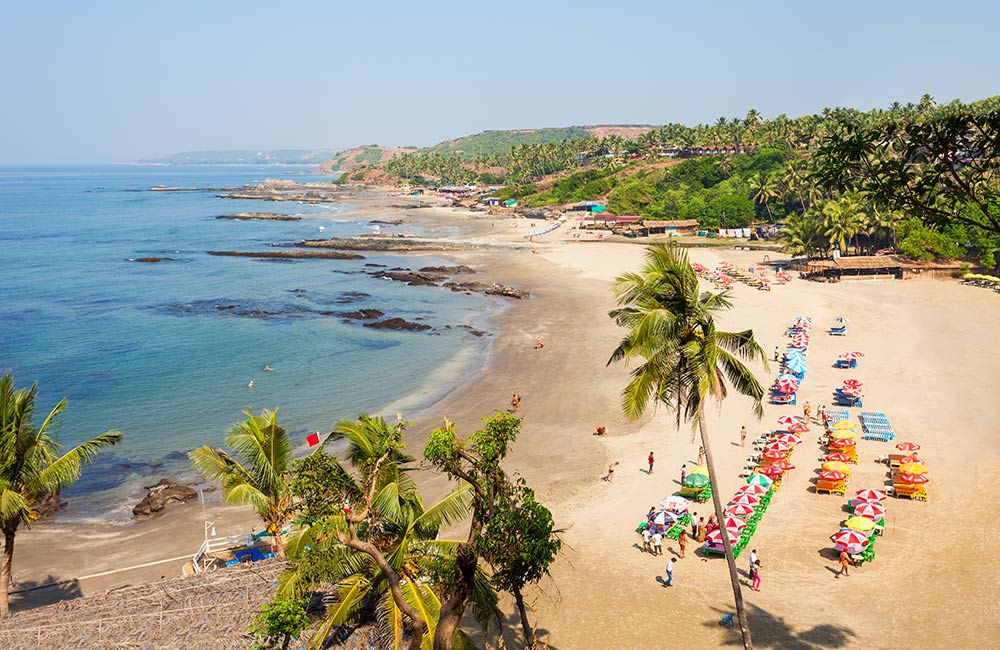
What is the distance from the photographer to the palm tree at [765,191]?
3816 inches

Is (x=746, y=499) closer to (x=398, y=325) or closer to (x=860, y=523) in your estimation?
(x=860, y=523)

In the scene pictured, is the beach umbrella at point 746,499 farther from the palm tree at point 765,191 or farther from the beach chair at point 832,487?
the palm tree at point 765,191

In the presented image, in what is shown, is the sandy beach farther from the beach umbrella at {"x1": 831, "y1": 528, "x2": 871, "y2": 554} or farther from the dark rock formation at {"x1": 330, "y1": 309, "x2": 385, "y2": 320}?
the dark rock formation at {"x1": 330, "y1": 309, "x2": 385, "y2": 320}

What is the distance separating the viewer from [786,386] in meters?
33.3

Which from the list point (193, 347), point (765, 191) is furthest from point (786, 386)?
point (765, 191)

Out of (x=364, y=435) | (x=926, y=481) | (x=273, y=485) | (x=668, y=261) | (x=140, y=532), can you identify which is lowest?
(x=140, y=532)

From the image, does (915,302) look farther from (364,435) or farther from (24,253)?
(24,253)

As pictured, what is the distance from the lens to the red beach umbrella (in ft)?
69.8

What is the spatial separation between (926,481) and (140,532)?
26.4m

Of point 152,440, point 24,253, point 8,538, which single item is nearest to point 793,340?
point 152,440

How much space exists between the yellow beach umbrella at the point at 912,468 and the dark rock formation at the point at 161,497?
25.1m

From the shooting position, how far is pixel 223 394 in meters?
38.5

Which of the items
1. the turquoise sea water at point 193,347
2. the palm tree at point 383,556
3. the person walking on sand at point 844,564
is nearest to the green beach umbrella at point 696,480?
the person walking on sand at point 844,564

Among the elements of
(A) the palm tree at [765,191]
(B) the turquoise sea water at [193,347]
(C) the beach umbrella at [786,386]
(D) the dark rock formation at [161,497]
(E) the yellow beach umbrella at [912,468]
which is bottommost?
(D) the dark rock formation at [161,497]
